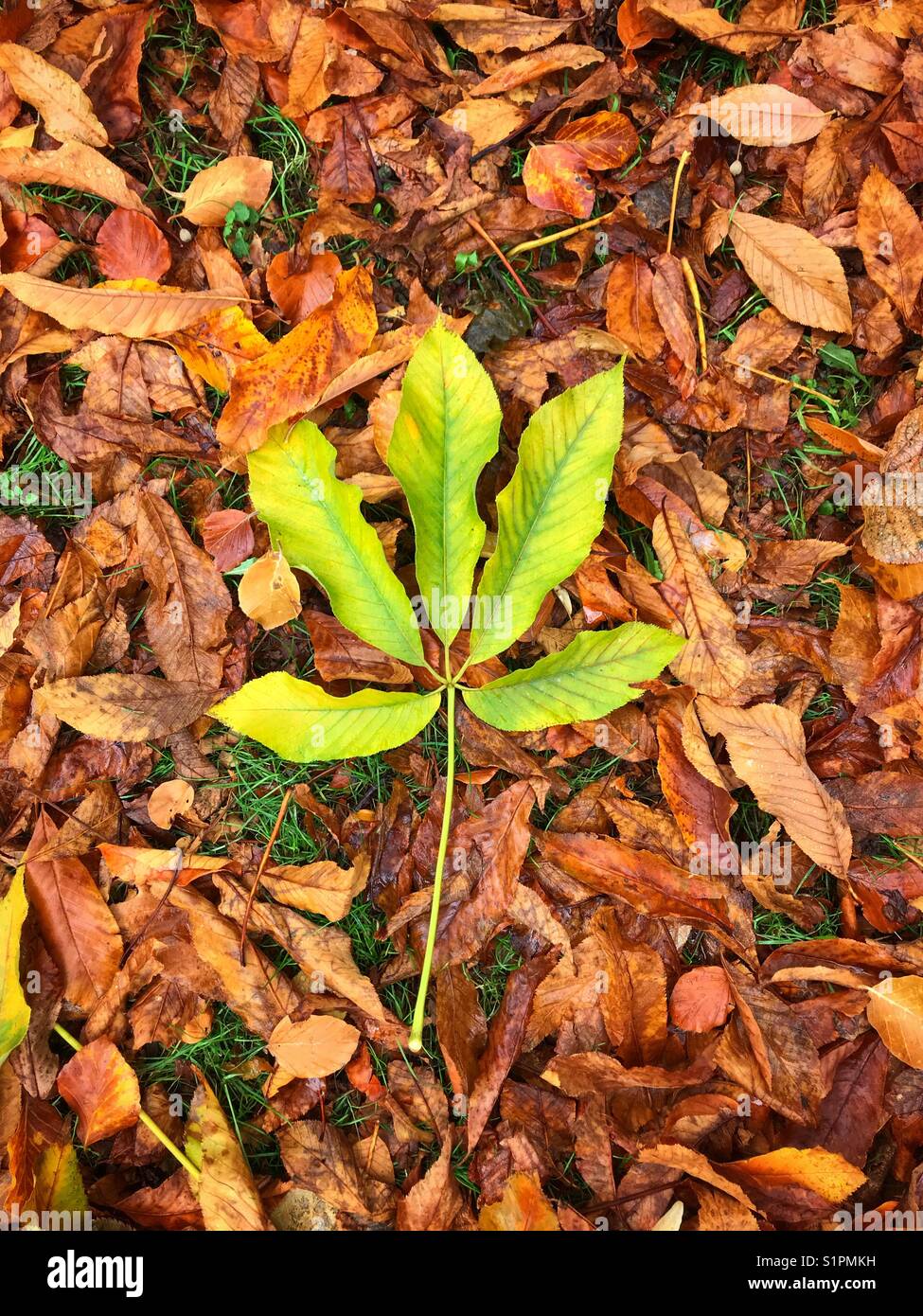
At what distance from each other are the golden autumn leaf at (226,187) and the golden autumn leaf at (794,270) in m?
0.98

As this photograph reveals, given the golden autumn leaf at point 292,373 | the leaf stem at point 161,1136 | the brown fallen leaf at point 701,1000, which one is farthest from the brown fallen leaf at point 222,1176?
the golden autumn leaf at point 292,373

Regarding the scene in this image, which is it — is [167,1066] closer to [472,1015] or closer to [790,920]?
[472,1015]

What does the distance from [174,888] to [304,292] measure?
1246 millimetres

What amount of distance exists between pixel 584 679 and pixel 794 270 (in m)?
0.98

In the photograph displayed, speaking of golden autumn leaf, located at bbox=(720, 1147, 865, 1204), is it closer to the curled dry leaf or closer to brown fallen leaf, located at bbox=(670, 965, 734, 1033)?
brown fallen leaf, located at bbox=(670, 965, 734, 1033)

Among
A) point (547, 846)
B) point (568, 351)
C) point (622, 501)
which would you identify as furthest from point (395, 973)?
point (568, 351)

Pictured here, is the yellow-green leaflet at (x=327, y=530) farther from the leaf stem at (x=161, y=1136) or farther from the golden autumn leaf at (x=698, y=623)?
the leaf stem at (x=161, y=1136)

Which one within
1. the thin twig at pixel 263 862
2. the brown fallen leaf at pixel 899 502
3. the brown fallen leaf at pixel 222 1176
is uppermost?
the brown fallen leaf at pixel 899 502

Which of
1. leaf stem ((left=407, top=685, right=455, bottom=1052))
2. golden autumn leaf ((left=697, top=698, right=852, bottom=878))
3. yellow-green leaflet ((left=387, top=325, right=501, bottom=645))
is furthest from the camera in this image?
golden autumn leaf ((left=697, top=698, right=852, bottom=878))

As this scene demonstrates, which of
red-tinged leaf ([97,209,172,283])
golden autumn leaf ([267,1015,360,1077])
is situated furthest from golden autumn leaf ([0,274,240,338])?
golden autumn leaf ([267,1015,360,1077])

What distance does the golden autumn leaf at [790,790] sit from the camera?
177 centimetres

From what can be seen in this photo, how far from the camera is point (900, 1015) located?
1729 mm

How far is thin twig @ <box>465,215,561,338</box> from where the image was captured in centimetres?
184

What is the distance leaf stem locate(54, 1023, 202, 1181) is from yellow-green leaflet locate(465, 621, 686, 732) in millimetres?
1062
